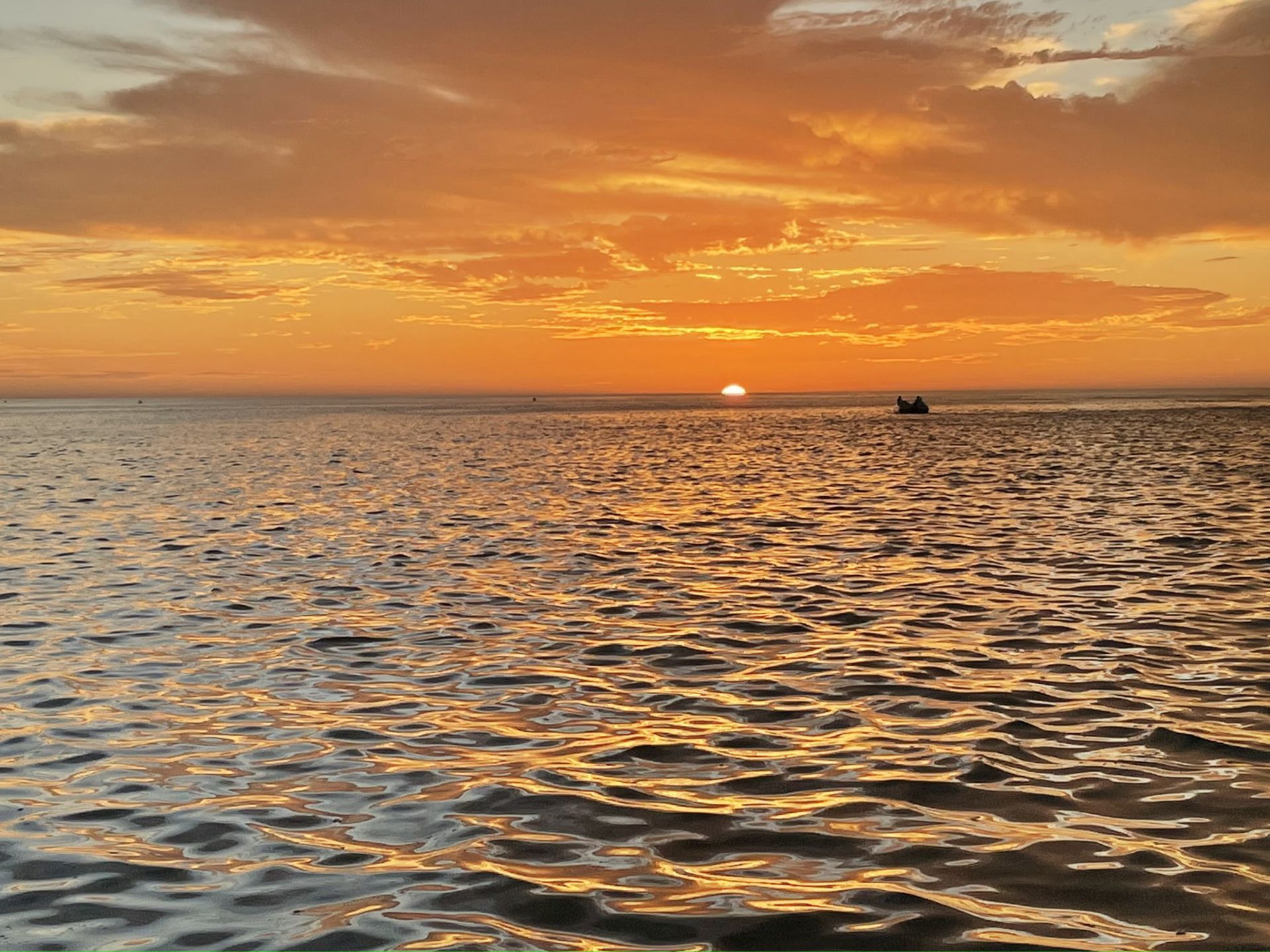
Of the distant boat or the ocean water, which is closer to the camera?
the ocean water

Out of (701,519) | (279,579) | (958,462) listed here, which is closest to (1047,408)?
(958,462)

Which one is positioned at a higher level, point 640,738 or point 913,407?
point 913,407

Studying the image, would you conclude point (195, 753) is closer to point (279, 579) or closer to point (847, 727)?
point (847, 727)

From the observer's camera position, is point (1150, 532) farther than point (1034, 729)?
Yes

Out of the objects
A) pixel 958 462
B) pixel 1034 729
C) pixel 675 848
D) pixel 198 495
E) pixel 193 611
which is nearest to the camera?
pixel 675 848

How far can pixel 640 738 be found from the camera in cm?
1107

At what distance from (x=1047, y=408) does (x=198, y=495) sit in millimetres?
154826

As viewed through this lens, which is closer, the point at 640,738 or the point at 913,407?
the point at 640,738

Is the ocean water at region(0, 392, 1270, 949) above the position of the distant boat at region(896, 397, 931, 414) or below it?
below

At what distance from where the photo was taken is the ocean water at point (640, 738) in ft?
23.4

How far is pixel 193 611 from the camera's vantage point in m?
18.2

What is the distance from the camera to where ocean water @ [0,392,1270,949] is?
714 centimetres

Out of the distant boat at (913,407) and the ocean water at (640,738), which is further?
the distant boat at (913,407)

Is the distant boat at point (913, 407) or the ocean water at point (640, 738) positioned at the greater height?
the distant boat at point (913, 407)
